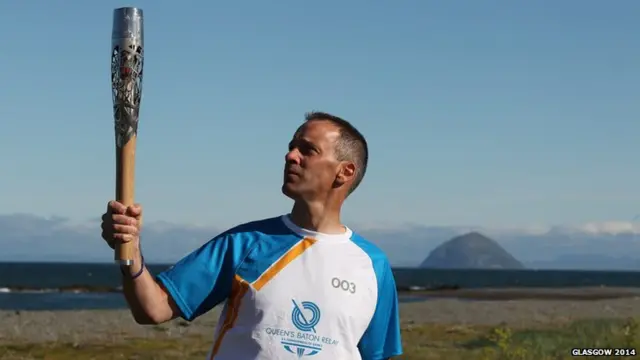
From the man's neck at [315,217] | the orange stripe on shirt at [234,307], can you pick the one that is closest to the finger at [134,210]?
the orange stripe on shirt at [234,307]

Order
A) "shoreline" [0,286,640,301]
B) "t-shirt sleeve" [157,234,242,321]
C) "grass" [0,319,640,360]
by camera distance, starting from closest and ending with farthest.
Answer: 1. "t-shirt sleeve" [157,234,242,321]
2. "grass" [0,319,640,360]
3. "shoreline" [0,286,640,301]

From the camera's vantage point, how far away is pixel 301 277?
16.8 feet

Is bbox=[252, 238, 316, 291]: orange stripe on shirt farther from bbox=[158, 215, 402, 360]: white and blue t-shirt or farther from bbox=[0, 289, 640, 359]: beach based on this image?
bbox=[0, 289, 640, 359]: beach

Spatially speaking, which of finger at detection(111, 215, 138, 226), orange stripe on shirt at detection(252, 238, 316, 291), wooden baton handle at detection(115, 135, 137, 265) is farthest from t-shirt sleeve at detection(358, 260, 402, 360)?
finger at detection(111, 215, 138, 226)

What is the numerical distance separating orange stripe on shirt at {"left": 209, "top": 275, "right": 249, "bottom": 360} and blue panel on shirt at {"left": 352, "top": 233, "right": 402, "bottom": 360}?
688 millimetres

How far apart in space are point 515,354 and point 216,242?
12673mm

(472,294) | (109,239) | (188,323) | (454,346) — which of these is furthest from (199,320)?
(472,294)

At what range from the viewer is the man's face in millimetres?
5102

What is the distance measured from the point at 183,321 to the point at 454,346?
1051 cm

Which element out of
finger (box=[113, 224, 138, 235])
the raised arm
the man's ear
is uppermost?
the man's ear

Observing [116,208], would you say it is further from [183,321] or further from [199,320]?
[199,320]

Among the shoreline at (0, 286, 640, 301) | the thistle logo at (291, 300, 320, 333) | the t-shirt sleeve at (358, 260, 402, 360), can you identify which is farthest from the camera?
the shoreline at (0, 286, 640, 301)

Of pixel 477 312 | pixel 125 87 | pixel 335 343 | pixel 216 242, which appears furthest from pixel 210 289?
pixel 477 312

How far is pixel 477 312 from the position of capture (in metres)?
40.2
